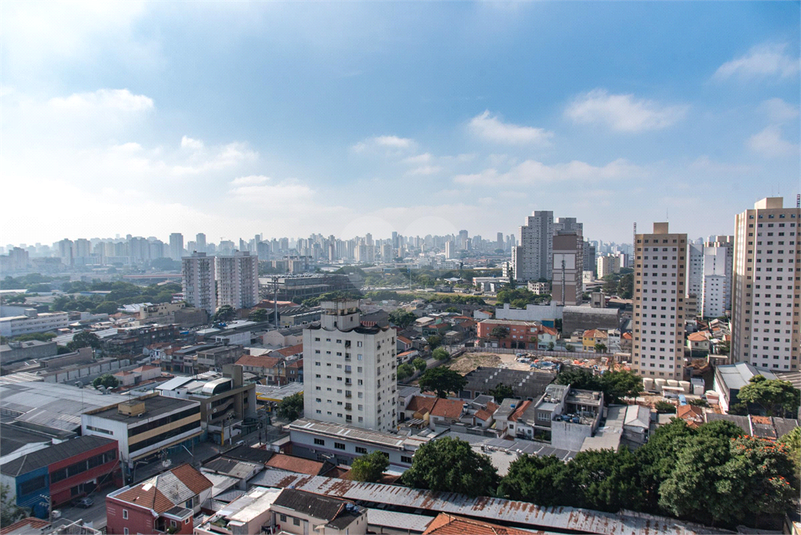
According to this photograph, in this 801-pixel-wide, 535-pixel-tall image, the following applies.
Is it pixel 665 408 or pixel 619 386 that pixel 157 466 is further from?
pixel 665 408

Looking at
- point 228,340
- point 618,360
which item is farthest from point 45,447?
point 618,360

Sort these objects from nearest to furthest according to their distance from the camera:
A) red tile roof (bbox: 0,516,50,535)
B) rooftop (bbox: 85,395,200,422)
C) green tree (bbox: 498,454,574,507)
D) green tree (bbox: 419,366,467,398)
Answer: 1. red tile roof (bbox: 0,516,50,535)
2. green tree (bbox: 498,454,574,507)
3. rooftop (bbox: 85,395,200,422)
4. green tree (bbox: 419,366,467,398)

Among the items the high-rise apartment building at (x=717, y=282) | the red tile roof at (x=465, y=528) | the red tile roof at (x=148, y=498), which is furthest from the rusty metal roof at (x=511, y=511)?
the high-rise apartment building at (x=717, y=282)

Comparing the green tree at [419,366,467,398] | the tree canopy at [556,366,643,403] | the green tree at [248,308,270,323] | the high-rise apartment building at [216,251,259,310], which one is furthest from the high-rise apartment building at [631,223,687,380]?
the high-rise apartment building at [216,251,259,310]

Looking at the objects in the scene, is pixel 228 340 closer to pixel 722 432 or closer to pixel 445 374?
pixel 445 374

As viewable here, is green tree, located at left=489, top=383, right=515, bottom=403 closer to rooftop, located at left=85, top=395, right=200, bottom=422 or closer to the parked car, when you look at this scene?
rooftop, located at left=85, top=395, right=200, bottom=422

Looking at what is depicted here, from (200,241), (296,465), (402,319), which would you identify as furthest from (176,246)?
(296,465)
